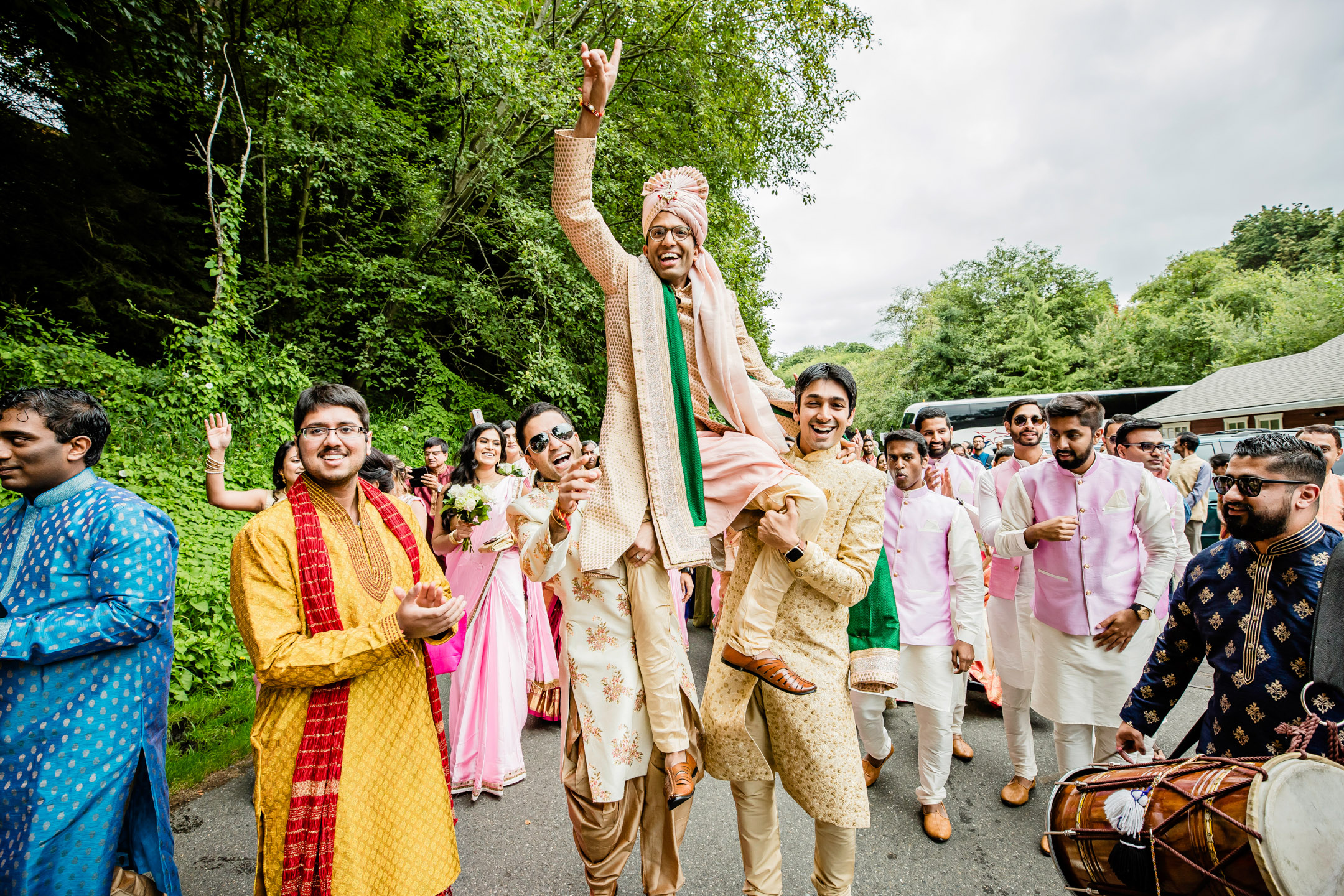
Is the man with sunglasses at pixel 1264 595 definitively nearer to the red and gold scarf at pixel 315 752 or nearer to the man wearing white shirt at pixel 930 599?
the man wearing white shirt at pixel 930 599

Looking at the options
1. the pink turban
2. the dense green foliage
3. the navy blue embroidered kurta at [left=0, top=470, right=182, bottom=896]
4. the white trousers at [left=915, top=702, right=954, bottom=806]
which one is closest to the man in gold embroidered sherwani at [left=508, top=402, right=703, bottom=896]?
the pink turban

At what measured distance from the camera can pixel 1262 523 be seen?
197cm

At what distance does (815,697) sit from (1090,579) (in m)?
2.05

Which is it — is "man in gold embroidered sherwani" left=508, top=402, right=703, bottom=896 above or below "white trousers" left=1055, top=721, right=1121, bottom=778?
above

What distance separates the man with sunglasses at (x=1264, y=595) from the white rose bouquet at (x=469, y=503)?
132 inches

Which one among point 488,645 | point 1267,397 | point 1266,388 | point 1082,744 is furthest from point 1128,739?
point 1266,388

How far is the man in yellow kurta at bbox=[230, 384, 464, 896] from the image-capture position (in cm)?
179

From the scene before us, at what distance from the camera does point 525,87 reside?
24.5ft

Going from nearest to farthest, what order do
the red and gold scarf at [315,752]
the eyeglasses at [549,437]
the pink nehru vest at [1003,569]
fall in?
the red and gold scarf at [315,752] → the eyeglasses at [549,437] → the pink nehru vest at [1003,569]

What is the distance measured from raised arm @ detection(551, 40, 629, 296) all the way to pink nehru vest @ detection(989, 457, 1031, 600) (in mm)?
3042

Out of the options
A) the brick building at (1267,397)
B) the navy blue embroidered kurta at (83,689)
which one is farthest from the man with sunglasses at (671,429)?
the brick building at (1267,397)

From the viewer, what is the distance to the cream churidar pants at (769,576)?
2086 mm

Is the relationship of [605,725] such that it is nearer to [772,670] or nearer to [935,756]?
[772,670]

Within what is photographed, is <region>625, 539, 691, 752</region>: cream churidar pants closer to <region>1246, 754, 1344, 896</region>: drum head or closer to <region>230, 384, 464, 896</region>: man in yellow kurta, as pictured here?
<region>230, 384, 464, 896</region>: man in yellow kurta
